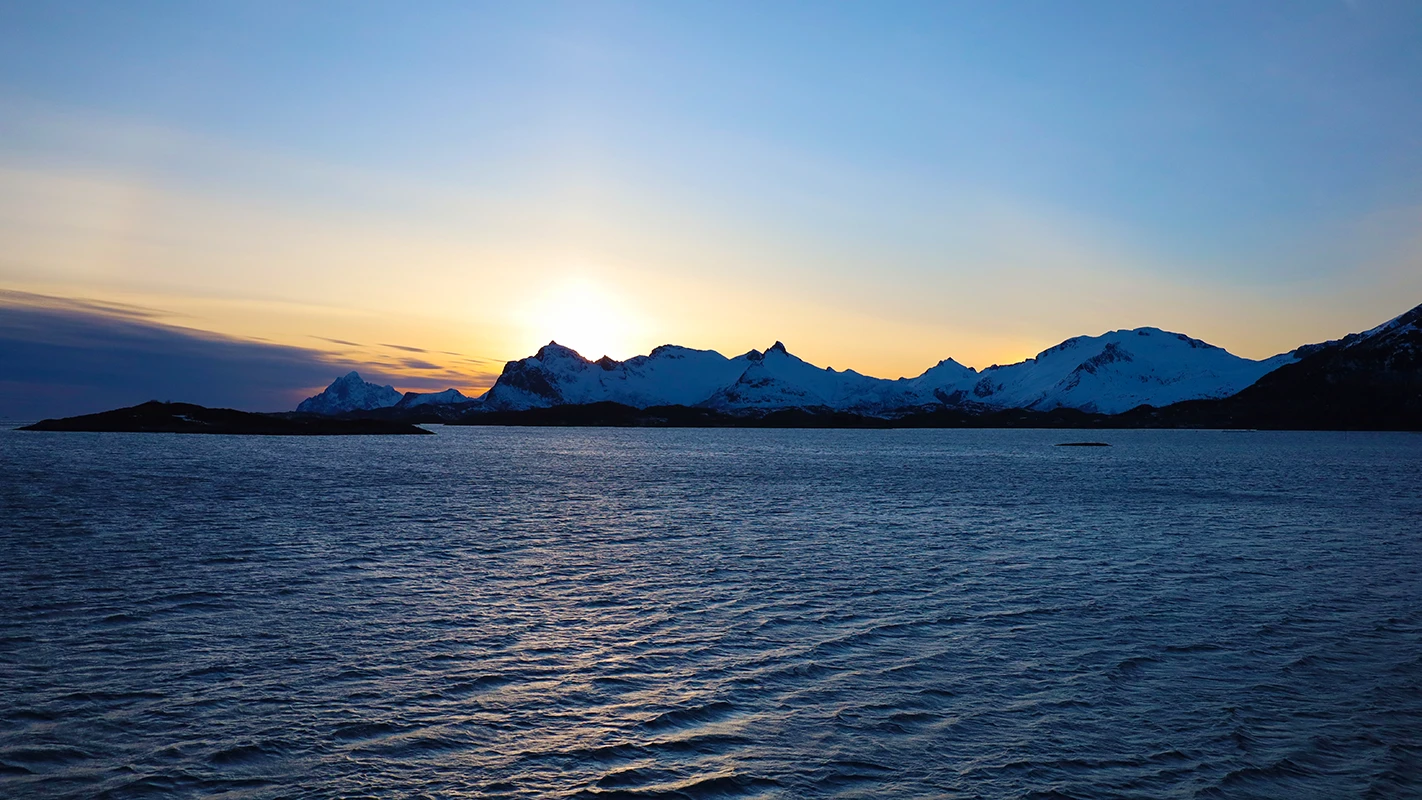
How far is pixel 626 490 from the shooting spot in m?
88.7

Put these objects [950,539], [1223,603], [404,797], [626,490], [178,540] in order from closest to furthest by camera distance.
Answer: [404,797], [1223,603], [178,540], [950,539], [626,490]

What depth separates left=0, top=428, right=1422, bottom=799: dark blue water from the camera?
1511 centimetres

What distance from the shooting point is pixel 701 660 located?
886 inches

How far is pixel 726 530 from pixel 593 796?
39.7 metres

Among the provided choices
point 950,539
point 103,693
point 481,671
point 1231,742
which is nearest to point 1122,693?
point 1231,742

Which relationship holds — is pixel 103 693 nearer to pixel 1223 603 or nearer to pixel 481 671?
pixel 481 671

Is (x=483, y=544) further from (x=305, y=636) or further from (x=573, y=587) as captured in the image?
(x=305, y=636)

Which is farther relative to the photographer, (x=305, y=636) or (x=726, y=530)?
(x=726, y=530)

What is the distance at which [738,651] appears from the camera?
2347 centimetres

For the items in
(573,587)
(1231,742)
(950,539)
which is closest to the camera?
(1231,742)

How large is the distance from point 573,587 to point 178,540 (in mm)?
24373

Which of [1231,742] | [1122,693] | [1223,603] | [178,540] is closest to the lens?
[1231,742]

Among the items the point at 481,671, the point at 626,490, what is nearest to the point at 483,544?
the point at 481,671

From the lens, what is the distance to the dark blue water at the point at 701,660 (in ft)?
49.6
